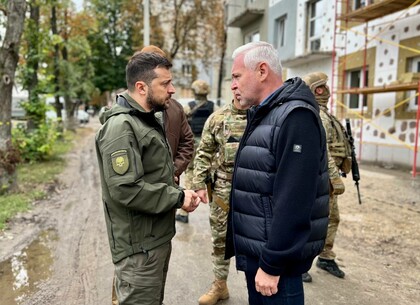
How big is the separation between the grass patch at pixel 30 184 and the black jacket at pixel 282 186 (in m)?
4.67

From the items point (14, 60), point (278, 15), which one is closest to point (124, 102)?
point (14, 60)

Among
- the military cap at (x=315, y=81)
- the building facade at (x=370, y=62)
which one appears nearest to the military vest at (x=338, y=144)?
the military cap at (x=315, y=81)

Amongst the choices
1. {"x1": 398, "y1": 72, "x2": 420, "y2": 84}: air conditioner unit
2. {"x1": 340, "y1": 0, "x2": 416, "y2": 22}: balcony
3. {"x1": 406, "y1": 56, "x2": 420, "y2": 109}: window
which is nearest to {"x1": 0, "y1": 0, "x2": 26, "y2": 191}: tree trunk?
{"x1": 340, "y1": 0, "x2": 416, "y2": 22}: balcony

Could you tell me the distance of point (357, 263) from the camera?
451cm

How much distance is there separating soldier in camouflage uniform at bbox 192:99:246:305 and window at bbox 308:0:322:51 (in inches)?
452

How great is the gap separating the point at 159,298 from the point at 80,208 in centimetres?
494

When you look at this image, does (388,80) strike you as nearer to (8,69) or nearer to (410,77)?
(410,77)

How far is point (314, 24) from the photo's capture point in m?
14.3

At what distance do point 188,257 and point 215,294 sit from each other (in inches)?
43.0

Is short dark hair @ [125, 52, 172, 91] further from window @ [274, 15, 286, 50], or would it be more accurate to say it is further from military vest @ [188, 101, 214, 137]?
window @ [274, 15, 286, 50]

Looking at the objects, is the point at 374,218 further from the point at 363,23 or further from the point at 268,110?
the point at 363,23

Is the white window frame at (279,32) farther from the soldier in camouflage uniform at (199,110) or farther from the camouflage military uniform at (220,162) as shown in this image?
the camouflage military uniform at (220,162)

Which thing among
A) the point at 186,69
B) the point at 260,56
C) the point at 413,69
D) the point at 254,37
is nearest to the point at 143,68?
the point at 260,56

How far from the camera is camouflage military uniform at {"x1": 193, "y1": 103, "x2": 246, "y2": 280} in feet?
11.1
